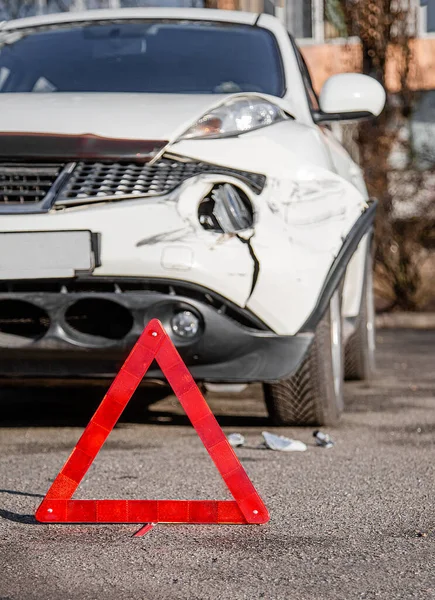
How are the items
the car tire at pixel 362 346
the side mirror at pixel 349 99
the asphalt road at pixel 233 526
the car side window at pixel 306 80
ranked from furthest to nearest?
the car tire at pixel 362 346 → the car side window at pixel 306 80 → the side mirror at pixel 349 99 → the asphalt road at pixel 233 526

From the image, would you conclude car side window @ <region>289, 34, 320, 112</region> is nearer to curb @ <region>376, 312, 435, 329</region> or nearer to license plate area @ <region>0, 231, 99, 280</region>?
license plate area @ <region>0, 231, 99, 280</region>

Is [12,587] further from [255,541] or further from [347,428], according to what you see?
[347,428]

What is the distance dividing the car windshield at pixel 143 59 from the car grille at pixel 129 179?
0.97 m

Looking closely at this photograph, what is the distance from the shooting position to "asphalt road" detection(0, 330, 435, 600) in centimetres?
289

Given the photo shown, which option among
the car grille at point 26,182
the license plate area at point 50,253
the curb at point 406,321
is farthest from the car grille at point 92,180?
the curb at point 406,321

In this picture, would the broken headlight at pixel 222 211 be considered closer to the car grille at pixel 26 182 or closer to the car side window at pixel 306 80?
the car grille at pixel 26 182

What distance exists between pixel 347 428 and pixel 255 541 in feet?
6.75

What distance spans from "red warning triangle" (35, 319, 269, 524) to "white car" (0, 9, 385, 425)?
97 centimetres

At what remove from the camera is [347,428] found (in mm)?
5273

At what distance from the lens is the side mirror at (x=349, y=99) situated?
17.6ft

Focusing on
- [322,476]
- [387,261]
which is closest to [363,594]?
[322,476]

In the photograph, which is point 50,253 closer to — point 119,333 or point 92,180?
point 92,180

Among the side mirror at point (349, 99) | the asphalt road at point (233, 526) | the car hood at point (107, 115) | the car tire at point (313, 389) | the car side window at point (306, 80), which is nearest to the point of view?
the asphalt road at point (233, 526)

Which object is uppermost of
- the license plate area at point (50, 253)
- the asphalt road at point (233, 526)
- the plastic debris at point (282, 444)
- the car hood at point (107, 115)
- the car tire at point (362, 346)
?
the car hood at point (107, 115)
